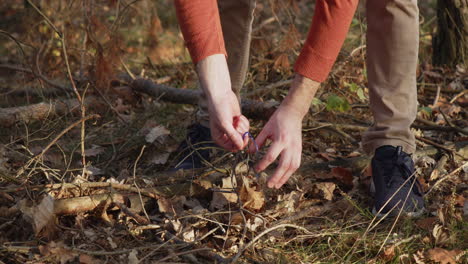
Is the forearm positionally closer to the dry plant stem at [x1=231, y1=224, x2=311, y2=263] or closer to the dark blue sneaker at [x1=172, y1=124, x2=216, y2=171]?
the dry plant stem at [x1=231, y1=224, x2=311, y2=263]

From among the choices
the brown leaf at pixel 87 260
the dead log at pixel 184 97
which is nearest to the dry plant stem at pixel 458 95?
the dead log at pixel 184 97

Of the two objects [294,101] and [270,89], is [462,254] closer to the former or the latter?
[294,101]

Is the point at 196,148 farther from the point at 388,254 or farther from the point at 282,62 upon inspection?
the point at 282,62

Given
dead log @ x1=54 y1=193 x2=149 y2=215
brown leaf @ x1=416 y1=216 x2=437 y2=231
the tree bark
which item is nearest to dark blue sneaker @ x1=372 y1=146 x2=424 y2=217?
brown leaf @ x1=416 y1=216 x2=437 y2=231

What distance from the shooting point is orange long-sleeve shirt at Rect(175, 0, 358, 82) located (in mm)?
1778

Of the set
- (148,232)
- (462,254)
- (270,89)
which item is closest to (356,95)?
(270,89)

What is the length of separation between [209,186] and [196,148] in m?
0.37

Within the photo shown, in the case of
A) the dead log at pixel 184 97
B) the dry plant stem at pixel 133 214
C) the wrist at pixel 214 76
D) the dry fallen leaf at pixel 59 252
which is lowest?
the dead log at pixel 184 97

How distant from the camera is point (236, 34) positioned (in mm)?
2713

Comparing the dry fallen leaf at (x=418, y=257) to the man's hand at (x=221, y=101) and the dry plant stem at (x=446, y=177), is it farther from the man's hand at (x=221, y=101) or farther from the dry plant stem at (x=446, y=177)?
the man's hand at (x=221, y=101)

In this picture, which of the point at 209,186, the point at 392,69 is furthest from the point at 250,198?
the point at 392,69

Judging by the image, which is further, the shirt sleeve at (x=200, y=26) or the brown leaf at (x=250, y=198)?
the brown leaf at (x=250, y=198)

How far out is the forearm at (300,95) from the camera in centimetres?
183

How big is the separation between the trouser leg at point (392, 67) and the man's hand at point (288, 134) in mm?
655
